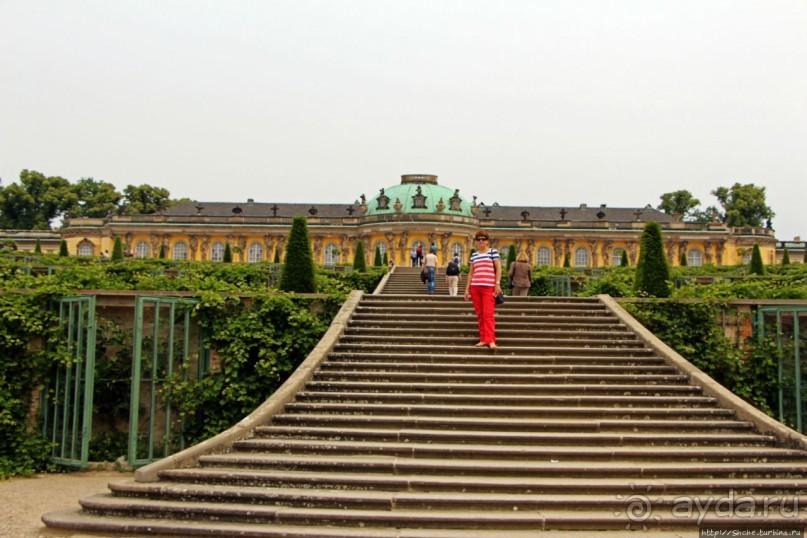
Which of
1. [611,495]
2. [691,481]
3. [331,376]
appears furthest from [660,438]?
[331,376]

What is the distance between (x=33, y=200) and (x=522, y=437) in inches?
2888

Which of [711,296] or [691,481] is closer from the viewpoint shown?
[691,481]

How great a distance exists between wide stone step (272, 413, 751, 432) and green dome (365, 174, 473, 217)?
158ft

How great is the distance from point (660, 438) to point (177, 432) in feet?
20.7

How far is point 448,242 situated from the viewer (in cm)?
5575

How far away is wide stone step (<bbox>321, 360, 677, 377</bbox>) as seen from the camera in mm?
9984

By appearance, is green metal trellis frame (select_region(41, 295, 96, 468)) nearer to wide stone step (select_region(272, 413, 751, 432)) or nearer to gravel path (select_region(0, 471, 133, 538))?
gravel path (select_region(0, 471, 133, 538))

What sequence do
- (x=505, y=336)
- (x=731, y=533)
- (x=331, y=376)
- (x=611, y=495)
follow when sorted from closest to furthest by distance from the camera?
(x=731, y=533) → (x=611, y=495) → (x=331, y=376) → (x=505, y=336)

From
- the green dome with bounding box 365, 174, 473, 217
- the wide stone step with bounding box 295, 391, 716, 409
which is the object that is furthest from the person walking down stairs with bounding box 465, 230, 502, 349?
the green dome with bounding box 365, 174, 473, 217

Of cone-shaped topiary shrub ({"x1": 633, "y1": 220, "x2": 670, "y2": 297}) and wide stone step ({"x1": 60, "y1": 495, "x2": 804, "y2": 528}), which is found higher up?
cone-shaped topiary shrub ({"x1": 633, "y1": 220, "x2": 670, "y2": 297})

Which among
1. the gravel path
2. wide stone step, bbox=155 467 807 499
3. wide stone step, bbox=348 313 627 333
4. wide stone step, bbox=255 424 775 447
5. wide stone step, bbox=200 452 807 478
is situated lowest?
the gravel path

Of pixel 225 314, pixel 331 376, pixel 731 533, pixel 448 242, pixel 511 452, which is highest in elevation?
pixel 448 242

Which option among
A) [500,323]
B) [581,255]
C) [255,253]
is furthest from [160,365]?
[581,255]

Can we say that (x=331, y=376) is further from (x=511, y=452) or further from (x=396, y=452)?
(x=511, y=452)
